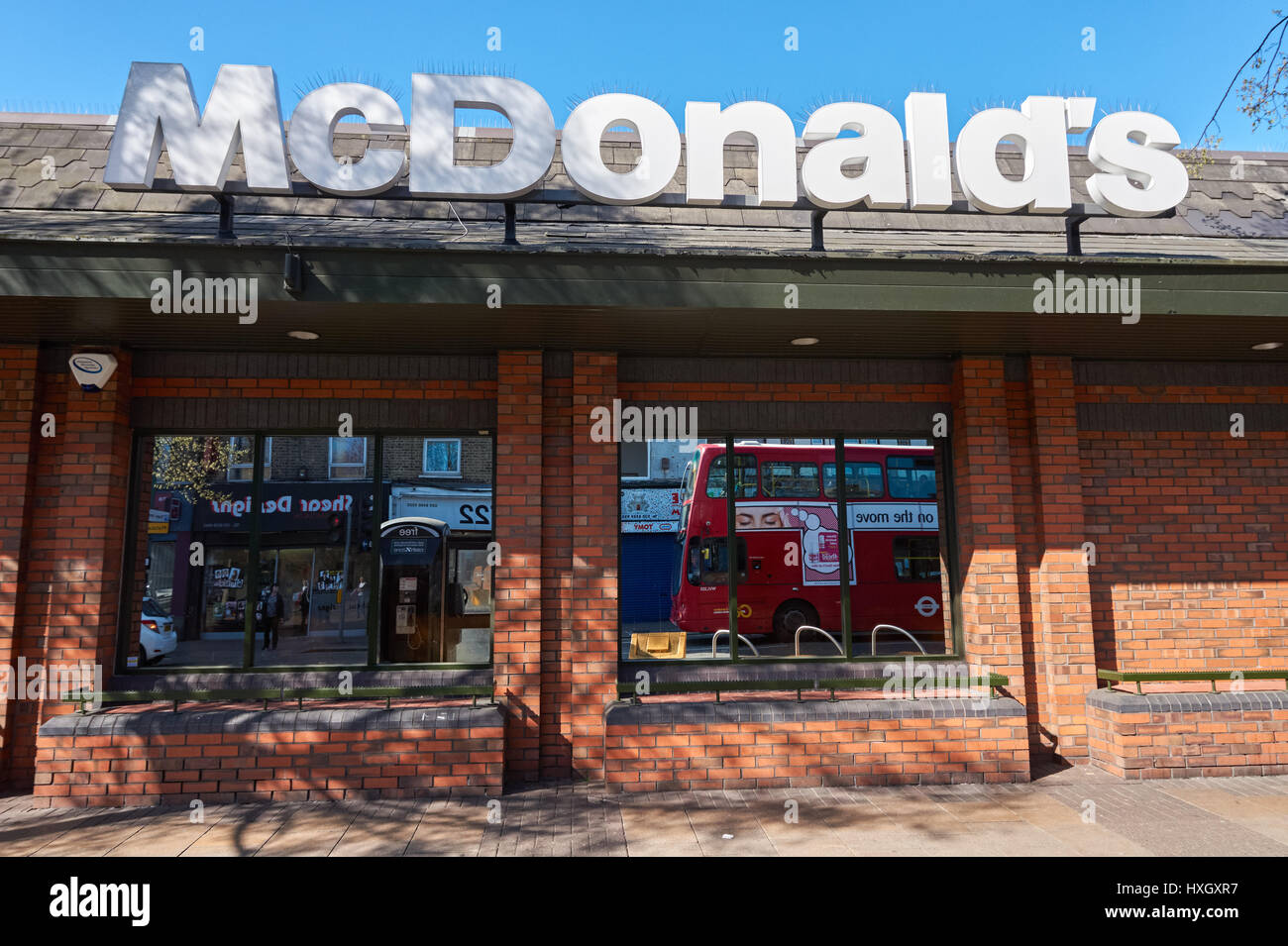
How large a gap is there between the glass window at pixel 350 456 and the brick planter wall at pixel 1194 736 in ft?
22.5

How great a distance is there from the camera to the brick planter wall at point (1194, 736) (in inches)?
237

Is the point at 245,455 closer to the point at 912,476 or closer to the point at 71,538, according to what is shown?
the point at 71,538

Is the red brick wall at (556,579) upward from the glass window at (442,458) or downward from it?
downward

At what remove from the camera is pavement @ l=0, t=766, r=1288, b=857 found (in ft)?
15.3


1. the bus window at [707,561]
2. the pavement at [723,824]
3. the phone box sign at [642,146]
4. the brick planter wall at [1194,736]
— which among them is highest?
the phone box sign at [642,146]

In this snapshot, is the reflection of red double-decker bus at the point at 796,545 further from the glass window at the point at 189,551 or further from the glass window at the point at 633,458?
the glass window at the point at 189,551

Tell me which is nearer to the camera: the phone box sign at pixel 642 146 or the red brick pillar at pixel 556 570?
the phone box sign at pixel 642 146

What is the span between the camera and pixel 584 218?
7.16 meters

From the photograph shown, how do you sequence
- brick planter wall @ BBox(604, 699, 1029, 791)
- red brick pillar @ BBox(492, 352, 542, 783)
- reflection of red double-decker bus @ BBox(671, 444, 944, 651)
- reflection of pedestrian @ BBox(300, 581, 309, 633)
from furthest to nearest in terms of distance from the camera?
reflection of red double-decker bus @ BBox(671, 444, 944, 651)
reflection of pedestrian @ BBox(300, 581, 309, 633)
red brick pillar @ BBox(492, 352, 542, 783)
brick planter wall @ BBox(604, 699, 1029, 791)

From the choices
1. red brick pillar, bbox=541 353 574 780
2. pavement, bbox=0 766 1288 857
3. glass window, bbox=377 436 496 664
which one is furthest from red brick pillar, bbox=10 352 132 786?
red brick pillar, bbox=541 353 574 780

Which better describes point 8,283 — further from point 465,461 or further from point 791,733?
point 791,733

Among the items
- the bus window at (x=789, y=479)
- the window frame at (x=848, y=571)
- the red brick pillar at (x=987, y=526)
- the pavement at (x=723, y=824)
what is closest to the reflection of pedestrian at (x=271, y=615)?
the pavement at (x=723, y=824)

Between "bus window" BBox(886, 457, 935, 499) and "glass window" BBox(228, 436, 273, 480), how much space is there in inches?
248

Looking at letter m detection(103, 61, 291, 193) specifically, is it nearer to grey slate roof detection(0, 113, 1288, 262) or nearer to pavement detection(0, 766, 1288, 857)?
grey slate roof detection(0, 113, 1288, 262)
